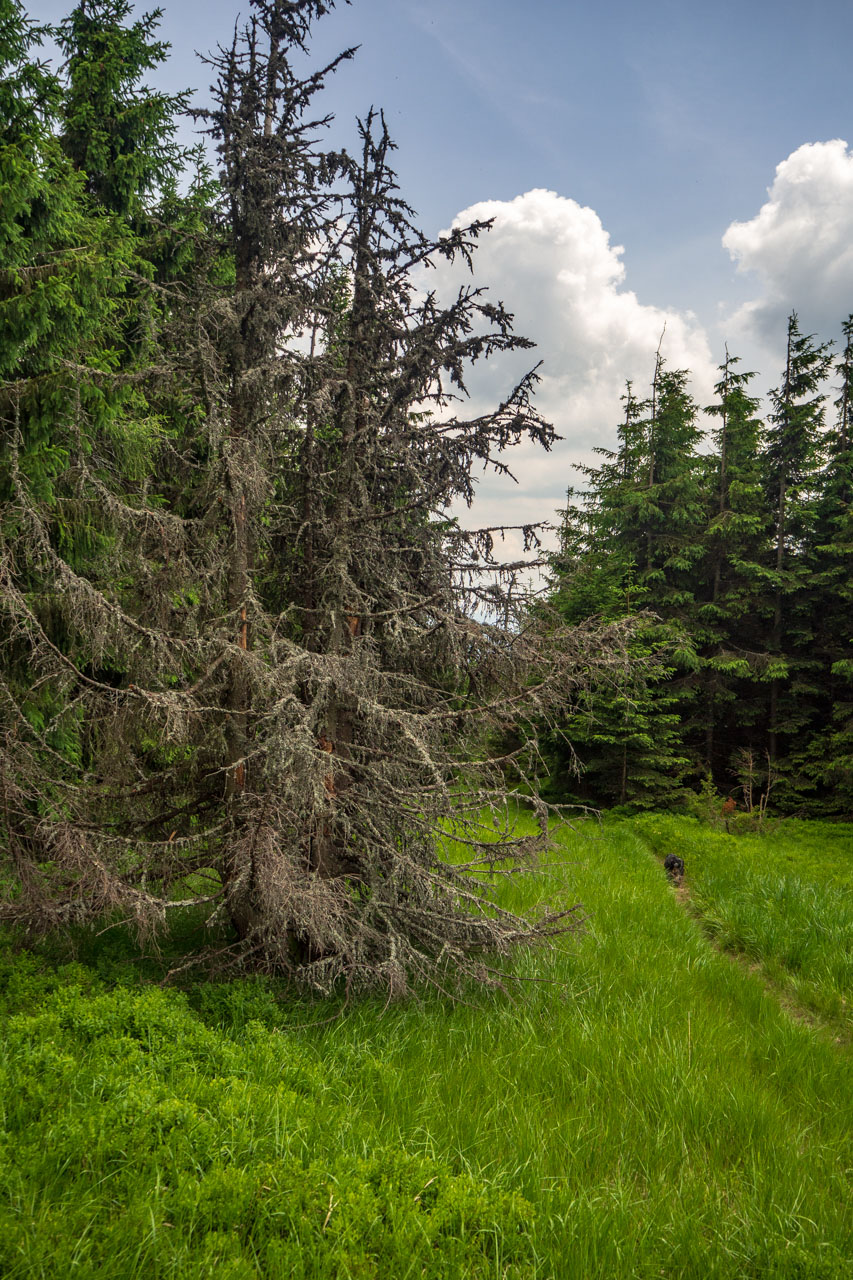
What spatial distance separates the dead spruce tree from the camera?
4348mm

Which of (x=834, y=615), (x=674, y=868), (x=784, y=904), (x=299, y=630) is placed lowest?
(x=674, y=868)

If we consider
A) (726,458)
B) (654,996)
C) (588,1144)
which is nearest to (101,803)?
(588,1144)

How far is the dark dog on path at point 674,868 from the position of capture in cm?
1069

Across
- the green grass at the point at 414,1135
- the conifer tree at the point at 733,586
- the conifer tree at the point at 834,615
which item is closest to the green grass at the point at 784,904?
the green grass at the point at 414,1135

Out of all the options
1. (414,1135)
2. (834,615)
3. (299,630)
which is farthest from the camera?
(834,615)

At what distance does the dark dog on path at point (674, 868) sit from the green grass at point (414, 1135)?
5.66 meters

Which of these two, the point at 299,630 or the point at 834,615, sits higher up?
the point at 834,615

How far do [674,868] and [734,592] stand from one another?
1100 centimetres

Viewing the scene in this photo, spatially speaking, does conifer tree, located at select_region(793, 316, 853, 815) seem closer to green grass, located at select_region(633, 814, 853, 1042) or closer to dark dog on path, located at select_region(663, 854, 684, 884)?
green grass, located at select_region(633, 814, 853, 1042)

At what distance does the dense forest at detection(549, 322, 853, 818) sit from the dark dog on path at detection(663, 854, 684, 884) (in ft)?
15.1

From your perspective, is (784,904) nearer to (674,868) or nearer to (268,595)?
(674,868)

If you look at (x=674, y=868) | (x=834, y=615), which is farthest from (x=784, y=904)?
(x=834, y=615)

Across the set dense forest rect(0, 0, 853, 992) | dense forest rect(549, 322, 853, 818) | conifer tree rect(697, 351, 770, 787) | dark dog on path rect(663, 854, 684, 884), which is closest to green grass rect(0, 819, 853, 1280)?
dense forest rect(0, 0, 853, 992)

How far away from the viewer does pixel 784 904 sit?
8086mm
